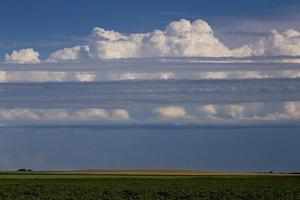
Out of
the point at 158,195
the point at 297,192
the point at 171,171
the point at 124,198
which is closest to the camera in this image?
the point at 124,198

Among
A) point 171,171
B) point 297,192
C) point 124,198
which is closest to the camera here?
point 124,198

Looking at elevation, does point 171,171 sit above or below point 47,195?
above

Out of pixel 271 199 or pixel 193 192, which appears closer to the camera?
pixel 271 199

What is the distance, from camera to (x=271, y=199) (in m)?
65.4

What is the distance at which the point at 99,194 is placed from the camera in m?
69.3

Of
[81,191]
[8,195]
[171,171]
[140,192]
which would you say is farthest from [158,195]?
[171,171]

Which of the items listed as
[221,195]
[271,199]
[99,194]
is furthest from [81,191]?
[271,199]

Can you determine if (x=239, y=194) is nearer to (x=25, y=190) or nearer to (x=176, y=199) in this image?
(x=176, y=199)

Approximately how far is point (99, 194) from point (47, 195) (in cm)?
509

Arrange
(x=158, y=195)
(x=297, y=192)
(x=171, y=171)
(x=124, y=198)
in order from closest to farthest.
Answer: (x=124, y=198), (x=158, y=195), (x=297, y=192), (x=171, y=171)

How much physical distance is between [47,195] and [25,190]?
7212mm

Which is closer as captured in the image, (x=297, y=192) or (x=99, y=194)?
(x=99, y=194)

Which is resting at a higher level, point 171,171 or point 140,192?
point 171,171

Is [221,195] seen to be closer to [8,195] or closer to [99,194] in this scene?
[99,194]
